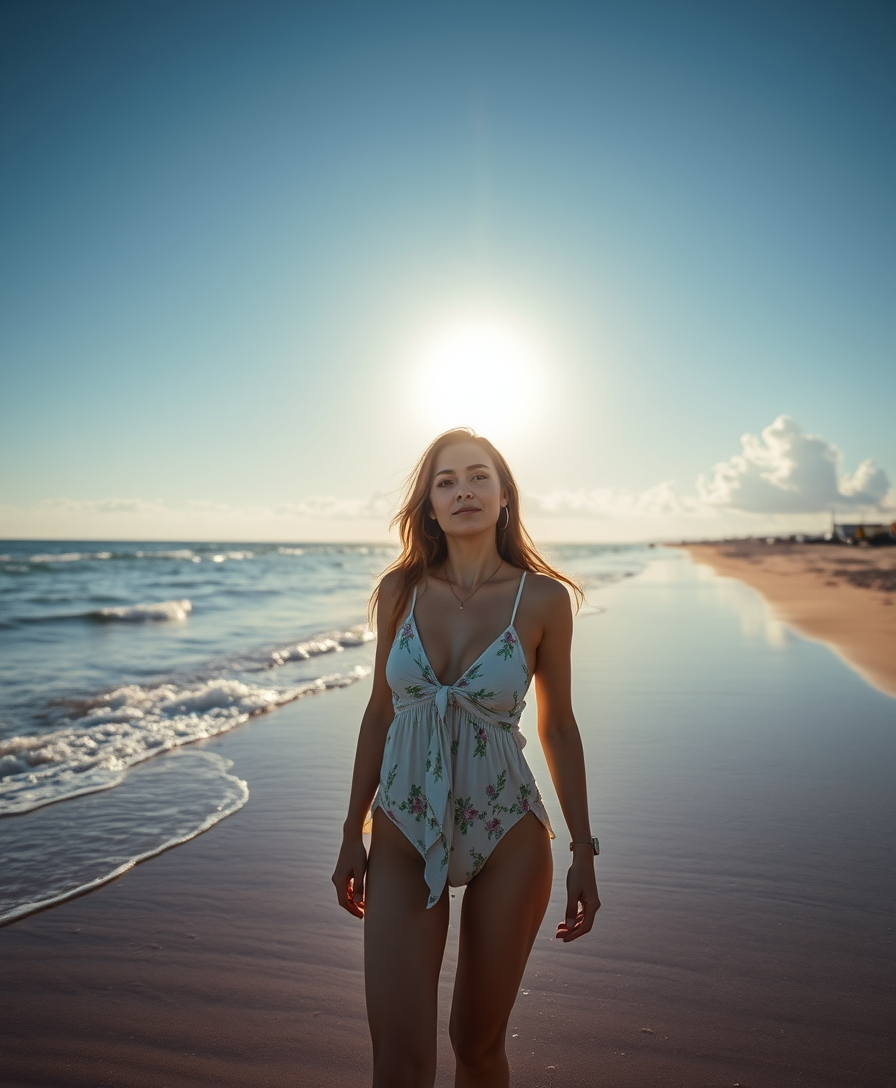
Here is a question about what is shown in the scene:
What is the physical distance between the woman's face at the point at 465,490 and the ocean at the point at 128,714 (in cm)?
68

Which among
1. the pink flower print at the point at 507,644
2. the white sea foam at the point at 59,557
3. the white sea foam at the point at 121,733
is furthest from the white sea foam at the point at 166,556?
the pink flower print at the point at 507,644

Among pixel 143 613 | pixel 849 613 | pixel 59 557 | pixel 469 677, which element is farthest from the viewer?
pixel 59 557

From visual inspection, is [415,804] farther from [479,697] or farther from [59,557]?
[59,557]

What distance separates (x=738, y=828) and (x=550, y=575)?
287 cm

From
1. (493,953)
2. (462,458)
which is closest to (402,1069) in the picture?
(493,953)

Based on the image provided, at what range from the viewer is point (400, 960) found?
2182 millimetres

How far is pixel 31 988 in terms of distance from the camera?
332 centimetres

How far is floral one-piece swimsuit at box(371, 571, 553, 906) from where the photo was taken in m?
2.37

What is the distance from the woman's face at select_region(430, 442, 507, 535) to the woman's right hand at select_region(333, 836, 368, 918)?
3.69 ft

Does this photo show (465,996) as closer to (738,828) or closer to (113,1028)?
(113,1028)

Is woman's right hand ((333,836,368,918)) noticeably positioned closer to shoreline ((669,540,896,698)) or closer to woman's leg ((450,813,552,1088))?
woman's leg ((450,813,552,1088))

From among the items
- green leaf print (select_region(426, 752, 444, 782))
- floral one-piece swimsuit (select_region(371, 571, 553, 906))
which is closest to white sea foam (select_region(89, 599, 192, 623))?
floral one-piece swimsuit (select_region(371, 571, 553, 906))

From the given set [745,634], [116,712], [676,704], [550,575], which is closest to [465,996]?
[550,575]

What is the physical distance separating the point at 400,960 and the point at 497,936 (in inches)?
11.4
